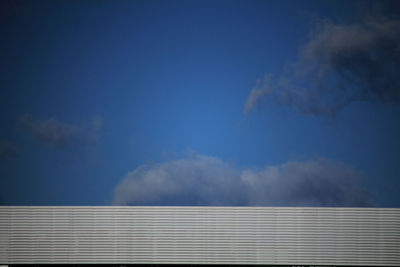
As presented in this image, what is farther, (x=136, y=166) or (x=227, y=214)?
(x=136, y=166)

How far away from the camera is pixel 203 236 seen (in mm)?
6500

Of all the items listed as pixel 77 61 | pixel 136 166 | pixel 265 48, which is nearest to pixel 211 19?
pixel 265 48

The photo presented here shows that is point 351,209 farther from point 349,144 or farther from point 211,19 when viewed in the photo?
point 211,19

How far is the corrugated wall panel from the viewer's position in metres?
6.43

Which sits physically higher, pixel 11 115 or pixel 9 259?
pixel 11 115

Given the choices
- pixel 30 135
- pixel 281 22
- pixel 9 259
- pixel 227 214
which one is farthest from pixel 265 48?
pixel 9 259

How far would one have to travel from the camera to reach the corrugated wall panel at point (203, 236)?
21.1ft

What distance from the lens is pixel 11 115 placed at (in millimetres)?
7516

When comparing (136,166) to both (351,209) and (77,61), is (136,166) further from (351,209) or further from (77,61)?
(351,209)

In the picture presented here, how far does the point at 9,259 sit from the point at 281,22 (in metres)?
7.05

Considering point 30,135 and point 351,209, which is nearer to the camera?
point 351,209

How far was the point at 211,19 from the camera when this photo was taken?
7.73 m

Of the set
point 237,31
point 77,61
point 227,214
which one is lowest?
point 227,214

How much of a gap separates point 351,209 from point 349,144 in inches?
57.9
